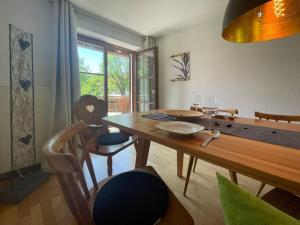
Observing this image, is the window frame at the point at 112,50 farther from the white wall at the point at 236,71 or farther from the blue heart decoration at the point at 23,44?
the blue heart decoration at the point at 23,44

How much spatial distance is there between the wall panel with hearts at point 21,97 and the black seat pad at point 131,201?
1621 millimetres

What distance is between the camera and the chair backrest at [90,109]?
1831 mm

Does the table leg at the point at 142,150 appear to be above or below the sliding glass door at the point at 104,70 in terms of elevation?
below

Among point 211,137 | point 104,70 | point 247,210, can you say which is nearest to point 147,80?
point 104,70

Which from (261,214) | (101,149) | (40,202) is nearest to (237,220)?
(261,214)

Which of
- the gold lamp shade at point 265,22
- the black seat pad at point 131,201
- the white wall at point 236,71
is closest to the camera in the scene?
the black seat pad at point 131,201

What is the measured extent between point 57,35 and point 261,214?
2.71 metres

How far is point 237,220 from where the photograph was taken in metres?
0.26

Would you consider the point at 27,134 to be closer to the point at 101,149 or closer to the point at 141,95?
the point at 101,149

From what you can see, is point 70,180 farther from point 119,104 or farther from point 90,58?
point 119,104

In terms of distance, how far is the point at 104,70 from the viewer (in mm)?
3402

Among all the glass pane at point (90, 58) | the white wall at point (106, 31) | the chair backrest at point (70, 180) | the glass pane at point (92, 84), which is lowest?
the chair backrest at point (70, 180)

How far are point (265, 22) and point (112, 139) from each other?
1605mm

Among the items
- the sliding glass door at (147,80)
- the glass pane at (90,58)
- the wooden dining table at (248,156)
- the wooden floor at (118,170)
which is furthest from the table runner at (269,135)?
the glass pane at (90,58)
